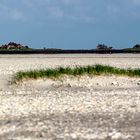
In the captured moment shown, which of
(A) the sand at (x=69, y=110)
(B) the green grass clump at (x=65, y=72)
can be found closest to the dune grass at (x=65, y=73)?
(B) the green grass clump at (x=65, y=72)

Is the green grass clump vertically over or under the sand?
over

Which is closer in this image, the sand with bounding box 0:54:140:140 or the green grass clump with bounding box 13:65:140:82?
the sand with bounding box 0:54:140:140

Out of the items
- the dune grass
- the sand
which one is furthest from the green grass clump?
the sand

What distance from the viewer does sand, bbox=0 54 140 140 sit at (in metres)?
10.6

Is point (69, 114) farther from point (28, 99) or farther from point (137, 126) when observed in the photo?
point (28, 99)

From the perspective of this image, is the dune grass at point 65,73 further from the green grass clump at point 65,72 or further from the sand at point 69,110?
the sand at point 69,110

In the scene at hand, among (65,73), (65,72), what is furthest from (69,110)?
(65,72)

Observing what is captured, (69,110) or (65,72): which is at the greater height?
(65,72)

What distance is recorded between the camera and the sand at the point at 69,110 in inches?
416

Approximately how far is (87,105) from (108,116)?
2.01m

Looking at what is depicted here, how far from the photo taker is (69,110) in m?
13.4

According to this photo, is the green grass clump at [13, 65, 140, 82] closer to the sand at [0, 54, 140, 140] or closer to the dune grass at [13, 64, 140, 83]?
the dune grass at [13, 64, 140, 83]

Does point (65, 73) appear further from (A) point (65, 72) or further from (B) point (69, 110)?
(B) point (69, 110)

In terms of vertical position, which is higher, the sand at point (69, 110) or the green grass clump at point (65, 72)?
the green grass clump at point (65, 72)
